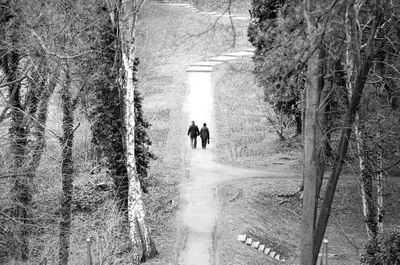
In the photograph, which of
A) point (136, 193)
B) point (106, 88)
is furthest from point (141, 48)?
point (136, 193)

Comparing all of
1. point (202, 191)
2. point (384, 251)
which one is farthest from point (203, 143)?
Result: point (384, 251)

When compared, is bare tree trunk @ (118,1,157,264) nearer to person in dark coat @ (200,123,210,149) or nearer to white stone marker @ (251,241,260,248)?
white stone marker @ (251,241,260,248)

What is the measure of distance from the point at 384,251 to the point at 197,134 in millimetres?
14377

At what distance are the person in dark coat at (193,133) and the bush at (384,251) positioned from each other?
1344 cm

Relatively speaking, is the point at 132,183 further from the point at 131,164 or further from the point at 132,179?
the point at 131,164

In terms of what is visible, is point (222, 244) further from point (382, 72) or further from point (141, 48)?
point (141, 48)

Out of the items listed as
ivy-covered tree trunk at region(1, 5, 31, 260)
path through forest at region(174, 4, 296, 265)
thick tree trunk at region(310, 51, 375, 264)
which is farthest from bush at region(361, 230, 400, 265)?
ivy-covered tree trunk at region(1, 5, 31, 260)

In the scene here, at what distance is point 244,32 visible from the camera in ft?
159

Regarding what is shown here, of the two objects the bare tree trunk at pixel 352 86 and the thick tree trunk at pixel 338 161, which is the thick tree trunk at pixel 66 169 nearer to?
the bare tree trunk at pixel 352 86

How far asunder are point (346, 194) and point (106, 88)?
10.9m

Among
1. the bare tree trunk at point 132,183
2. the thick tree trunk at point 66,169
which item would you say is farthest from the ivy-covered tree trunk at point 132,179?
the thick tree trunk at point 66,169

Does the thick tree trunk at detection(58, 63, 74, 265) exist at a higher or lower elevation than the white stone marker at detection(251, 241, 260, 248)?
higher

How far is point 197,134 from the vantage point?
93.1 ft

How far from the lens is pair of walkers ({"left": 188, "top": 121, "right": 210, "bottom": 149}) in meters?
28.1
